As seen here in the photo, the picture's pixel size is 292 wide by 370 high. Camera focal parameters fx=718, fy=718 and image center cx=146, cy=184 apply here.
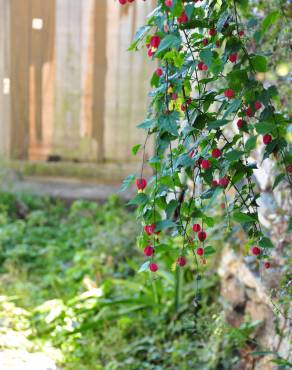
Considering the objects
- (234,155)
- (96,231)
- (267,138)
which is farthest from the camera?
(96,231)

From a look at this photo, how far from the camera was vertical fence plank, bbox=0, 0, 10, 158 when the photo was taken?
616 centimetres

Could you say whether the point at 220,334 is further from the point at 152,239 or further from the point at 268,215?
the point at 152,239

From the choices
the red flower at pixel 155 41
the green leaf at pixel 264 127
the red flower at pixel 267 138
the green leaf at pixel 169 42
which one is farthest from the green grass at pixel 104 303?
the green leaf at pixel 169 42

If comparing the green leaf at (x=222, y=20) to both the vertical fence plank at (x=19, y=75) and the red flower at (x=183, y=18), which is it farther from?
the vertical fence plank at (x=19, y=75)

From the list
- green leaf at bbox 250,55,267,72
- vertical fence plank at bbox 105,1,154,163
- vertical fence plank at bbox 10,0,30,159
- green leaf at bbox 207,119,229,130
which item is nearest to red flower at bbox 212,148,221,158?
green leaf at bbox 207,119,229,130

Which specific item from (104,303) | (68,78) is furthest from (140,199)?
(68,78)

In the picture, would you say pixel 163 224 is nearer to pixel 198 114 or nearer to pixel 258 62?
pixel 198 114

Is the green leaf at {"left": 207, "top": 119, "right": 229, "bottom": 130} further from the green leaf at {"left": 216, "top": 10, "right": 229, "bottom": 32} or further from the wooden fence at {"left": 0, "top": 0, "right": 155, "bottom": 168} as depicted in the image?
the wooden fence at {"left": 0, "top": 0, "right": 155, "bottom": 168}

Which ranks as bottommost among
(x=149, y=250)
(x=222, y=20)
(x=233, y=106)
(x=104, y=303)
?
(x=104, y=303)

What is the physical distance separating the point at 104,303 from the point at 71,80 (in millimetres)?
2775

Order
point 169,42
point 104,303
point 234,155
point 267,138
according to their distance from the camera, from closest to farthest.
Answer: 1. point 169,42
2. point 234,155
3. point 267,138
4. point 104,303

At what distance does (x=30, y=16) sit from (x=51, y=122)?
93 cm

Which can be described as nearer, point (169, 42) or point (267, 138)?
point (169, 42)

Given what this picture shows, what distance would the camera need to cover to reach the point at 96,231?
5.25 m
